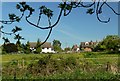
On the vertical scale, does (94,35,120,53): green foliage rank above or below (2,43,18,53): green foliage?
below

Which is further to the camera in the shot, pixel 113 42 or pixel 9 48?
pixel 113 42

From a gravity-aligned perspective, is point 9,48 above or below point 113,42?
above

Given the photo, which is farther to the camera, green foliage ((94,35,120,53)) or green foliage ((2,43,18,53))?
green foliage ((94,35,120,53))

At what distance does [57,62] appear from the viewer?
8.94 metres

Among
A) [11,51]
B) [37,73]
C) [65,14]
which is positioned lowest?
[37,73]

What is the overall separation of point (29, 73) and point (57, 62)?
3.36 ft

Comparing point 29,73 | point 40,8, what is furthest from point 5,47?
point 29,73

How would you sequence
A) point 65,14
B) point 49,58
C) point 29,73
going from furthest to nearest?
point 49,58 < point 29,73 < point 65,14

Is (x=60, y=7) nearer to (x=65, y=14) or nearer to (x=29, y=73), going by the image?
(x=65, y=14)

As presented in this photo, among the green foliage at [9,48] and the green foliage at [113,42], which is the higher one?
the green foliage at [9,48]

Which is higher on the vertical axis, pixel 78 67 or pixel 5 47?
pixel 5 47

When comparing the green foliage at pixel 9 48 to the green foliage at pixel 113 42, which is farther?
the green foliage at pixel 113 42

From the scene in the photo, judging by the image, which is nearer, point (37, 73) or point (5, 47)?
point (5, 47)

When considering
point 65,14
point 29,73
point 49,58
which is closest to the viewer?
point 65,14
